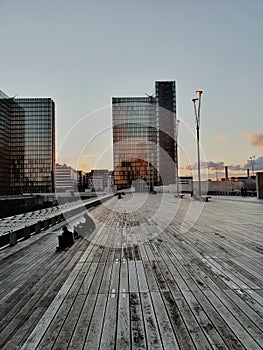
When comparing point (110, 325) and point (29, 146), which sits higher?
point (29, 146)

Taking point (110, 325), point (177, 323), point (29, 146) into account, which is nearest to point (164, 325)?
point (177, 323)

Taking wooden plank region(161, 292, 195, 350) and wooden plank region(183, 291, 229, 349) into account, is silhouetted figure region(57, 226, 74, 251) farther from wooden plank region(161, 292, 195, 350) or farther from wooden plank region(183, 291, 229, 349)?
wooden plank region(183, 291, 229, 349)

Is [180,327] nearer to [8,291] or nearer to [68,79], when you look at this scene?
[8,291]

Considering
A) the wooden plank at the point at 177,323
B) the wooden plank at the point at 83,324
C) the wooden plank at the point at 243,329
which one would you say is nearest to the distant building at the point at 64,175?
the wooden plank at the point at 83,324

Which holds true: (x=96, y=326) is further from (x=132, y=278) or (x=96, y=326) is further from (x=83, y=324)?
(x=132, y=278)

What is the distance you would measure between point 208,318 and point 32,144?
10329 cm

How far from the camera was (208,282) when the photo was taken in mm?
3803

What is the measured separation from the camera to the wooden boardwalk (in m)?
2.38

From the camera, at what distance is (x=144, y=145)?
9219cm

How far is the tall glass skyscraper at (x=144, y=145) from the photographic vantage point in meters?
89.2

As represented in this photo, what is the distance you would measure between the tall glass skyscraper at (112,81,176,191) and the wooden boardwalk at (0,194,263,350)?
260 ft

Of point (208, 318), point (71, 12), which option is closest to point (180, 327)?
point (208, 318)

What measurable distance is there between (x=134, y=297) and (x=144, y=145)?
89903 mm

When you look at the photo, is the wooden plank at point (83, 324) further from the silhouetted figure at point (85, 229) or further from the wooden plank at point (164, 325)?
the silhouetted figure at point (85, 229)
